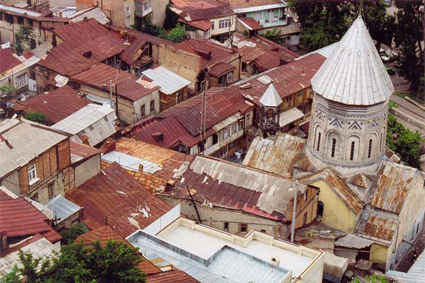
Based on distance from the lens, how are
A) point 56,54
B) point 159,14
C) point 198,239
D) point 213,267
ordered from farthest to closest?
point 159,14 < point 56,54 < point 198,239 < point 213,267

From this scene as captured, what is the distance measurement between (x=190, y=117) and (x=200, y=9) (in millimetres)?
25247

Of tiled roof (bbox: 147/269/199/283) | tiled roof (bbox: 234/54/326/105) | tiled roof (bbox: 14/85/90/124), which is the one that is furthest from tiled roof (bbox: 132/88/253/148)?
tiled roof (bbox: 147/269/199/283)

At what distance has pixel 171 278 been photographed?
38.2m

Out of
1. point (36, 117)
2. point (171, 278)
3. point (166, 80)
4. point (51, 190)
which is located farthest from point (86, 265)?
point (166, 80)

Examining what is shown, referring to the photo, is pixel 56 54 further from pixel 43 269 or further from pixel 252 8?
pixel 43 269

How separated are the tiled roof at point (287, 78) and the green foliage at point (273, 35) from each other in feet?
39.7

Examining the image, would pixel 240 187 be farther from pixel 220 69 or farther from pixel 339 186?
pixel 220 69

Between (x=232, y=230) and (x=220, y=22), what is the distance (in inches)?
1517

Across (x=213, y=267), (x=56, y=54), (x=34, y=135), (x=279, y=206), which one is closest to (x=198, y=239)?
(x=213, y=267)

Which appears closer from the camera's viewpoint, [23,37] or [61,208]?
[61,208]

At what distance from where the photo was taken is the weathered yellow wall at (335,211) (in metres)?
50.0

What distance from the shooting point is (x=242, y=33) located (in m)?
85.1

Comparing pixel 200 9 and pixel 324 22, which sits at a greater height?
pixel 200 9

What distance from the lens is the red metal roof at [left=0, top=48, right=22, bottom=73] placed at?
6825cm
